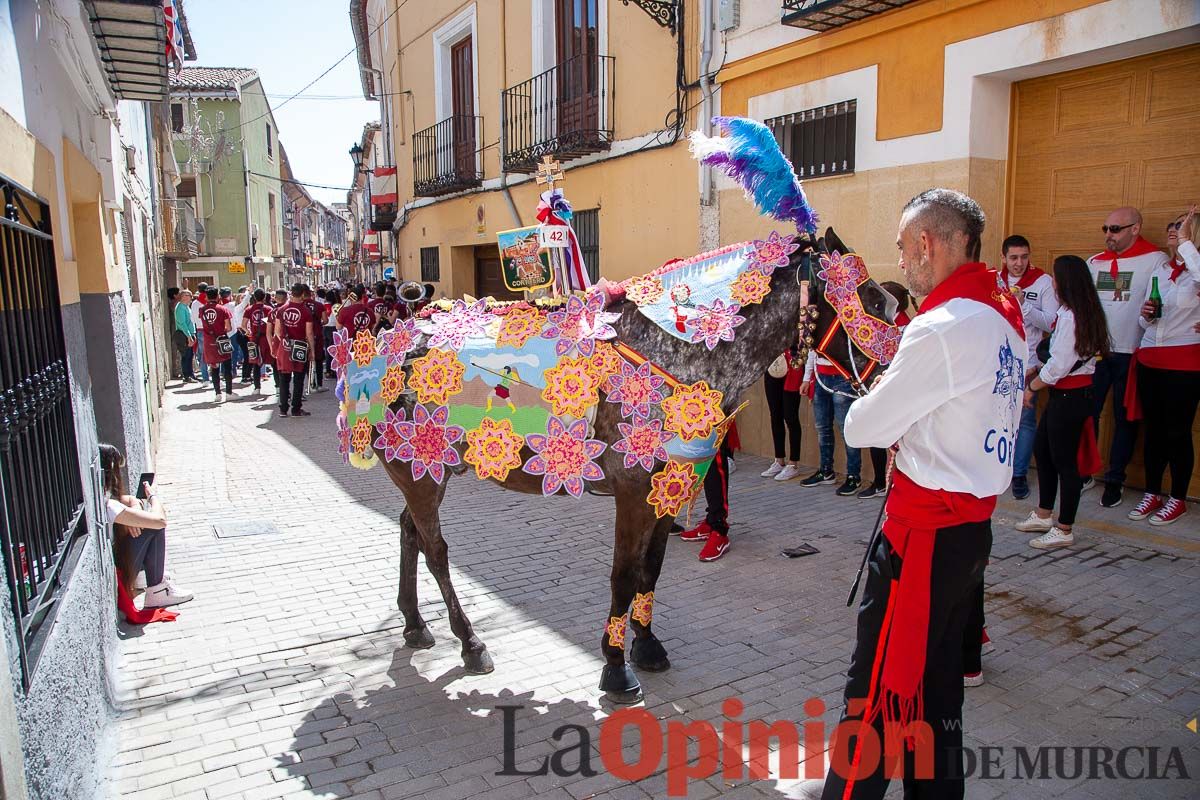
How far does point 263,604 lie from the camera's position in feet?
16.2

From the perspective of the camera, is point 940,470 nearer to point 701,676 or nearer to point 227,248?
point 701,676

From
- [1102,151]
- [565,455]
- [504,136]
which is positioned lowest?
[565,455]

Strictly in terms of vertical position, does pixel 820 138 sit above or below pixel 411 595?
above

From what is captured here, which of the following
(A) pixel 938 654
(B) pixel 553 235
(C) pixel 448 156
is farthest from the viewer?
(C) pixel 448 156

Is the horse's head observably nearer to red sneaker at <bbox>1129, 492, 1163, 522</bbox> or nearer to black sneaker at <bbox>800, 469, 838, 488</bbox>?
red sneaker at <bbox>1129, 492, 1163, 522</bbox>

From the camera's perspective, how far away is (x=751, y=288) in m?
3.43

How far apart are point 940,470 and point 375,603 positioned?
3.65m

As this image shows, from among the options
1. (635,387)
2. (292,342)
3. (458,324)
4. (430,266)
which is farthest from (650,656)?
(430,266)

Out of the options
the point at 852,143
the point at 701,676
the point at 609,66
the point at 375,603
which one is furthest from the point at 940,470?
the point at 609,66

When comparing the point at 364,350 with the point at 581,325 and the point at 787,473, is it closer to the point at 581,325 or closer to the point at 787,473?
the point at 581,325

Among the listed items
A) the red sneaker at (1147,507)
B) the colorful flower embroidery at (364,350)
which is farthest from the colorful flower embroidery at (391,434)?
the red sneaker at (1147,507)

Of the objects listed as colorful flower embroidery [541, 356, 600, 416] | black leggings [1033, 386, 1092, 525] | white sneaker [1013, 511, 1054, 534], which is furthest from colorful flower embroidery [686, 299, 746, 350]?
white sneaker [1013, 511, 1054, 534]

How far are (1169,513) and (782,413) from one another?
3204mm

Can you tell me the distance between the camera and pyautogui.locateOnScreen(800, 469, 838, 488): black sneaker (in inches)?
292
